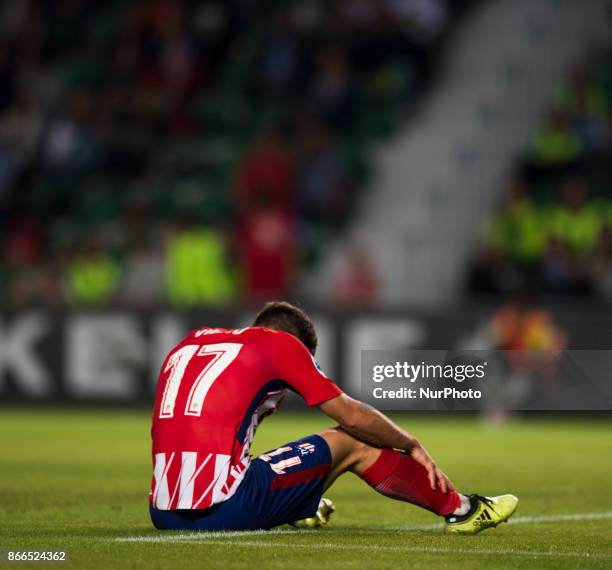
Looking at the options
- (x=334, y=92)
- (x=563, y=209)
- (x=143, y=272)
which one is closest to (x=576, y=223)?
(x=563, y=209)

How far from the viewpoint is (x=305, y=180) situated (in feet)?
64.8

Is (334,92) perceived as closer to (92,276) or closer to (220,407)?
(92,276)

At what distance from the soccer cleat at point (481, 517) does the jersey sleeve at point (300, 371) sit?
3.24 ft

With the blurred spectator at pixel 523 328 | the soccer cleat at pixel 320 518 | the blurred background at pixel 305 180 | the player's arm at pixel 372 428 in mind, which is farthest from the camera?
the blurred background at pixel 305 180

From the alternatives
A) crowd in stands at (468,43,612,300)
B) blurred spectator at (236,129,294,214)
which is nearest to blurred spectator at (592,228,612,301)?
crowd in stands at (468,43,612,300)

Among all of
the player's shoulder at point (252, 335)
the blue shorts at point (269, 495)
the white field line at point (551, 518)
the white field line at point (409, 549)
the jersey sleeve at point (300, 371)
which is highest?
the player's shoulder at point (252, 335)

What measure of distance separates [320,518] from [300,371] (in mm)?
1216

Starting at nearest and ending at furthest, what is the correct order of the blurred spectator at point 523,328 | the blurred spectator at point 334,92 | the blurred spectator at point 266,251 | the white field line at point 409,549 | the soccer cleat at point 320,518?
1. the white field line at point 409,549
2. the soccer cleat at point 320,518
3. the blurred spectator at point 523,328
4. the blurred spectator at point 266,251
5. the blurred spectator at point 334,92

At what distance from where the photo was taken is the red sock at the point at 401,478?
7.00 metres

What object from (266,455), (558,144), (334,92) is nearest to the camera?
(266,455)

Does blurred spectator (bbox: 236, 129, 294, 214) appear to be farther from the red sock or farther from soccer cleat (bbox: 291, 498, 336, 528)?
the red sock

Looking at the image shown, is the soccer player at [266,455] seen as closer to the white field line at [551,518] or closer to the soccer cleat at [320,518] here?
the soccer cleat at [320,518]

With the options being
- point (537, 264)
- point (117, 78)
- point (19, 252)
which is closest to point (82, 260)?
point (19, 252)

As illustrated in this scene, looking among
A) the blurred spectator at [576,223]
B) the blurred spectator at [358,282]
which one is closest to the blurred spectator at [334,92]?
the blurred spectator at [358,282]
